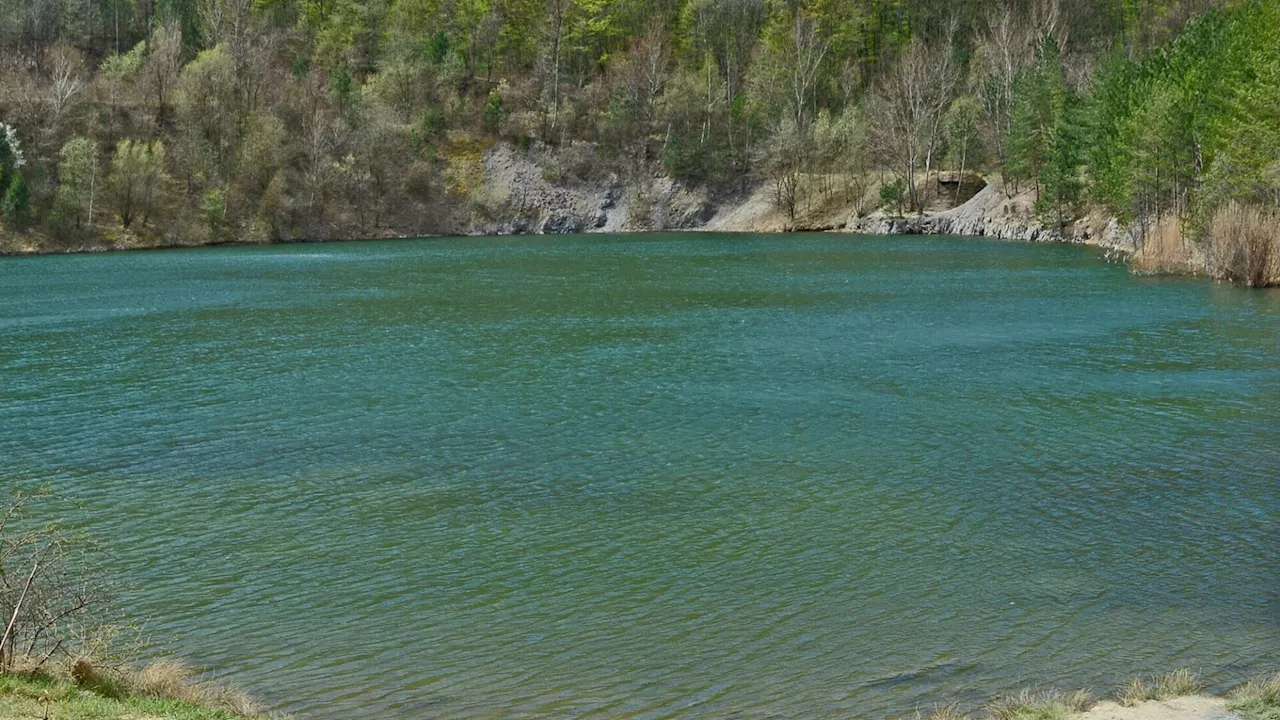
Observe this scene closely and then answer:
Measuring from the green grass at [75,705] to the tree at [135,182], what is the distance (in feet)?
322

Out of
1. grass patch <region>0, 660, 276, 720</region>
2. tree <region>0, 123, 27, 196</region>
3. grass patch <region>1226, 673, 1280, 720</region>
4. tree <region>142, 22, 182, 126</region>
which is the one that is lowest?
grass patch <region>1226, 673, 1280, 720</region>

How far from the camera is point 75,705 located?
29.2 ft

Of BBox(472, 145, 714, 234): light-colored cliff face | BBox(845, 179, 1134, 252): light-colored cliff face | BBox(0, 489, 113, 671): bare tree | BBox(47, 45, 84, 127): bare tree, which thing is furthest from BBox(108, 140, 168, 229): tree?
BBox(0, 489, 113, 671): bare tree

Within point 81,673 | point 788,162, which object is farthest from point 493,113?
point 81,673

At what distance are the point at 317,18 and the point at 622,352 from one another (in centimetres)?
12427

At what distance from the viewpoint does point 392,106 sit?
12669 centimetres

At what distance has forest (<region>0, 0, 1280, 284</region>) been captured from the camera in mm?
95750

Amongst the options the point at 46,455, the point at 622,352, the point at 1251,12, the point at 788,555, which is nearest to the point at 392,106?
the point at 1251,12

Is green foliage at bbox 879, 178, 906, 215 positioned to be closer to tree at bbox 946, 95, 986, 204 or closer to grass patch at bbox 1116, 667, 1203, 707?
tree at bbox 946, 95, 986, 204

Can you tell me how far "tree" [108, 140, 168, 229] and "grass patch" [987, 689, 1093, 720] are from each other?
329 ft

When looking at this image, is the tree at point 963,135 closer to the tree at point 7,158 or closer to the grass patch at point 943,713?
the tree at point 7,158

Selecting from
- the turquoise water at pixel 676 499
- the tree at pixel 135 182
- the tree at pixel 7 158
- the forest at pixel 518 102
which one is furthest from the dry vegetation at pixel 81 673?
the tree at pixel 135 182

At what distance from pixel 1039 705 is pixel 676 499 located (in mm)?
9092

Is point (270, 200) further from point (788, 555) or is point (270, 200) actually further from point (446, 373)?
point (788, 555)
